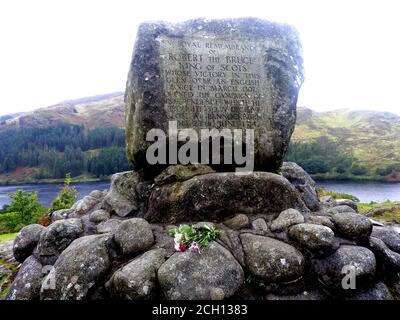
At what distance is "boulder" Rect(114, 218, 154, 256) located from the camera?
675 cm

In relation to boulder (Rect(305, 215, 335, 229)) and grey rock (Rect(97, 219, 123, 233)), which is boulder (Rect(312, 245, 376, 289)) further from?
grey rock (Rect(97, 219, 123, 233))

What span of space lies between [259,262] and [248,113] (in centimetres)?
464

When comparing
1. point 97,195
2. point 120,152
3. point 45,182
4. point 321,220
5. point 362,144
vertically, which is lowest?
point 45,182

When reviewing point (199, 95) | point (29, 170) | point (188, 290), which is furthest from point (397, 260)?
point (29, 170)

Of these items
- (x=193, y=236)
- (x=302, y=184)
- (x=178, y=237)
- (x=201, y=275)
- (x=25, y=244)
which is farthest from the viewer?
(x=302, y=184)

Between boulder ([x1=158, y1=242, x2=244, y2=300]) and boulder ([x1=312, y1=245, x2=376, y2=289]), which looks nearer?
boulder ([x1=158, y1=242, x2=244, y2=300])

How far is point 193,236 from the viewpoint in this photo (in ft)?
22.4

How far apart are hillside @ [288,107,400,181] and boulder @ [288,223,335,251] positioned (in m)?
112

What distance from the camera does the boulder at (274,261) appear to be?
617 cm


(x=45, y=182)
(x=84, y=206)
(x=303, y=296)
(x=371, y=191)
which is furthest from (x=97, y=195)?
(x=45, y=182)

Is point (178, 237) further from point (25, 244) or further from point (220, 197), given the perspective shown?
point (25, 244)

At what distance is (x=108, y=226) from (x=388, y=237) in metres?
7.12

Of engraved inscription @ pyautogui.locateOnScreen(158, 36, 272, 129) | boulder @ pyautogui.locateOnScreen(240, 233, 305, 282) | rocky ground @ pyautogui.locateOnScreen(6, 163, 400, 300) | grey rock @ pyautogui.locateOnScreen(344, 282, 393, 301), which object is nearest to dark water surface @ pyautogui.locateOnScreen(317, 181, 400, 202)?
engraved inscription @ pyautogui.locateOnScreen(158, 36, 272, 129)
